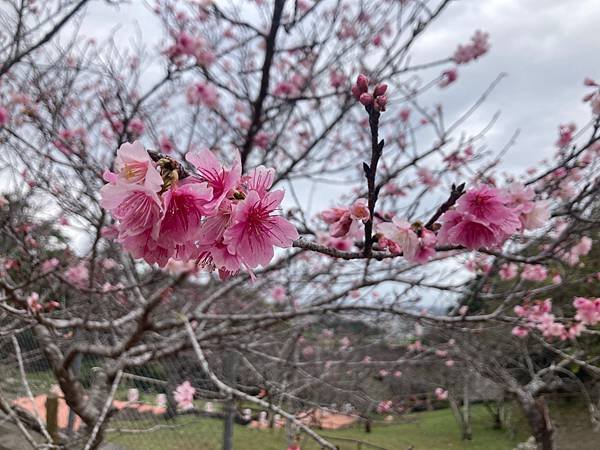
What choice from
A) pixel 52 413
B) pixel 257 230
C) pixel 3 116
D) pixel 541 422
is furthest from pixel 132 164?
pixel 541 422

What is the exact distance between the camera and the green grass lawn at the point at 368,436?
4398 mm

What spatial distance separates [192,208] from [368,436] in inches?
298

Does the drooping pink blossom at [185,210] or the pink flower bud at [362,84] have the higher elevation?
the pink flower bud at [362,84]

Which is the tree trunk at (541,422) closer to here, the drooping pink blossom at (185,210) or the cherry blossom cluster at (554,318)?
the cherry blossom cluster at (554,318)

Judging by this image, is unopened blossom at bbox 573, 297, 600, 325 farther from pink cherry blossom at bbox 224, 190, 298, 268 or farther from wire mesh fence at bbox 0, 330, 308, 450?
pink cherry blossom at bbox 224, 190, 298, 268

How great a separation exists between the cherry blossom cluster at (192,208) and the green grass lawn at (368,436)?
140 centimetres

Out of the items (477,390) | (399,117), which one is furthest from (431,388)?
(399,117)

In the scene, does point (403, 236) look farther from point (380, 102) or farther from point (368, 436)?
point (368, 436)

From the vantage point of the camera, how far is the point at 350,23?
365 centimetres

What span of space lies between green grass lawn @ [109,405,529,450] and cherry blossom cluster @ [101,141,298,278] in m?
1.40

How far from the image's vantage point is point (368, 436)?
24.1ft

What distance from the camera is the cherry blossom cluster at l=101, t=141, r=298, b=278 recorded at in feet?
2.39

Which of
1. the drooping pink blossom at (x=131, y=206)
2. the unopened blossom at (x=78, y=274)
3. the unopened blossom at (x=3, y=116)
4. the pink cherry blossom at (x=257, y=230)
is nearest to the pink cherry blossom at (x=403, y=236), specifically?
the pink cherry blossom at (x=257, y=230)

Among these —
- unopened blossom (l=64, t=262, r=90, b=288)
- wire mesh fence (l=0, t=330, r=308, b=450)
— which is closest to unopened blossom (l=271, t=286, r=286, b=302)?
wire mesh fence (l=0, t=330, r=308, b=450)
